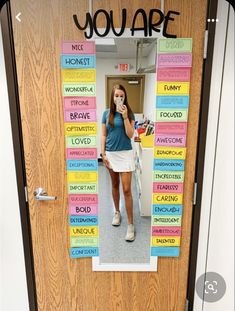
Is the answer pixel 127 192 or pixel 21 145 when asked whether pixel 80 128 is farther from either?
pixel 127 192

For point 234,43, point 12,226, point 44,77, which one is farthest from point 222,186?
point 12,226

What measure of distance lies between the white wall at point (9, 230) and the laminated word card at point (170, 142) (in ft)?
2.61

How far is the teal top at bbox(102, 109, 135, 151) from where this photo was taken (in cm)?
133

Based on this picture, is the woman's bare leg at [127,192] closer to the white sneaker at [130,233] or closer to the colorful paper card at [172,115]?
the white sneaker at [130,233]

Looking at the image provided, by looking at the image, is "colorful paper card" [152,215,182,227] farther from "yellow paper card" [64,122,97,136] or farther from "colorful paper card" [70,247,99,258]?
"yellow paper card" [64,122,97,136]

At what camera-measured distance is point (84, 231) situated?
55.6 inches

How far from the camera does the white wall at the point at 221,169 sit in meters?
1.12

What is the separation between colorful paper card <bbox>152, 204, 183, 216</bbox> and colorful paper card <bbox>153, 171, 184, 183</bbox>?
5.9 inches

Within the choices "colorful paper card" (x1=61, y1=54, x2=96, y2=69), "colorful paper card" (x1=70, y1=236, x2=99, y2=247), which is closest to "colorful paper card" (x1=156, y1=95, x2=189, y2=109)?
"colorful paper card" (x1=61, y1=54, x2=96, y2=69)

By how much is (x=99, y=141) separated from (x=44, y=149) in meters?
0.31

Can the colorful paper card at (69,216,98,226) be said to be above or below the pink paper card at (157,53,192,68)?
below

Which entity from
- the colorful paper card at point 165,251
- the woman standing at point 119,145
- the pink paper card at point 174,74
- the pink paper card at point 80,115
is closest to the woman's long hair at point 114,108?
the woman standing at point 119,145

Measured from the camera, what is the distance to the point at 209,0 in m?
1.12

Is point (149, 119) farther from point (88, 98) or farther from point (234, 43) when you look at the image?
point (234, 43)
